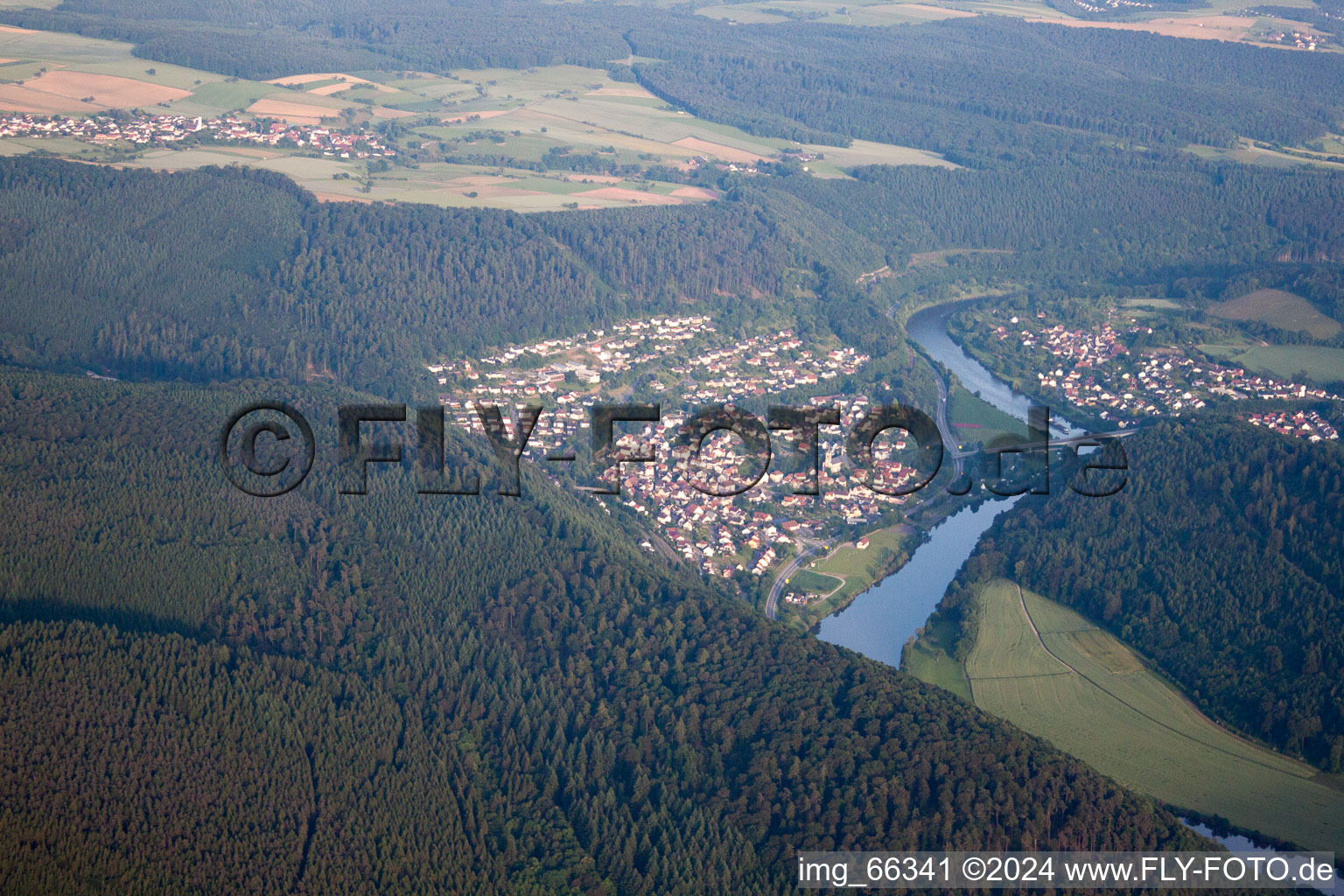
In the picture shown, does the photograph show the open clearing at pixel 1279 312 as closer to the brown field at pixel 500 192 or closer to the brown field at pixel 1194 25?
the brown field at pixel 500 192

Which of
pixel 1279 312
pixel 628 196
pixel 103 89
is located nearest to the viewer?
pixel 1279 312

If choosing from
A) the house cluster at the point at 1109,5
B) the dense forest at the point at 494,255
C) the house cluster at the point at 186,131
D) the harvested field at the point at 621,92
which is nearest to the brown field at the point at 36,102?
the house cluster at the point at 186,131

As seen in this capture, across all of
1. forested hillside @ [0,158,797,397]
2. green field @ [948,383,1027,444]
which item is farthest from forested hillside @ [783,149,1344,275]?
green field @ [948,383,1027,444]

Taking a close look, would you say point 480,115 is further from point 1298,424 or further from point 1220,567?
point 1220,567

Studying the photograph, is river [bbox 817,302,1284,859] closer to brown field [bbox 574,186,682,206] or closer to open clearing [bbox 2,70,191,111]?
brown field [bbox 574,186,682,206]

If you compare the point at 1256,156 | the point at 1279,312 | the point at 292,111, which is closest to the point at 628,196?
the point at 292,111

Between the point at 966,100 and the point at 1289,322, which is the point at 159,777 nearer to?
the point at 1289,322
